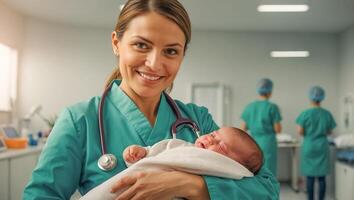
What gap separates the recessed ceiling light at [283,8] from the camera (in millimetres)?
4548

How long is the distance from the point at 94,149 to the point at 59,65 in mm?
5011

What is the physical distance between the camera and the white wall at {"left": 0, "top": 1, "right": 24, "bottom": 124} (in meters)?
4.74

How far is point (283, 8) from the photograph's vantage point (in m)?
4.62

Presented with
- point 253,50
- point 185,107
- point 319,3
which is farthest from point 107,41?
point 185,107

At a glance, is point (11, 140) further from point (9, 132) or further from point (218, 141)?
point (218, 141)

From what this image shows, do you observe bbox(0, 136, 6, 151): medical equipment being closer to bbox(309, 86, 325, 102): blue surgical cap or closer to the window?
the window

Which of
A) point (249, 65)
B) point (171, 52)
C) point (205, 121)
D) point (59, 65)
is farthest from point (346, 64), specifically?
point (171, 52)

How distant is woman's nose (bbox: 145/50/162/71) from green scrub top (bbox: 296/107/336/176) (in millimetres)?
3558

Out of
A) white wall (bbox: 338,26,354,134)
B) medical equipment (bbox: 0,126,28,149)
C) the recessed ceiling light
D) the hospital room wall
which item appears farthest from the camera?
the hospital room wall

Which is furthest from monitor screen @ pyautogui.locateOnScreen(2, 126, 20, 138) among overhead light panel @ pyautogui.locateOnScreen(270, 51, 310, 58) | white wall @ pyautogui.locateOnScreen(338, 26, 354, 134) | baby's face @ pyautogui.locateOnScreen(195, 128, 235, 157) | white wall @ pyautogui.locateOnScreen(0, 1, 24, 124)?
white wall @ pyautogui.locateOnScreen(338, 26, 354, 134)

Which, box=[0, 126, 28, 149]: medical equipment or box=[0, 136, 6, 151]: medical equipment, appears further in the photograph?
box=[0, 126, 28, 149]: medical equipment

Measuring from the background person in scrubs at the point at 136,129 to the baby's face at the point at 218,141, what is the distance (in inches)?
1.9

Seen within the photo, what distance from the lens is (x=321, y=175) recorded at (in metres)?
4.29

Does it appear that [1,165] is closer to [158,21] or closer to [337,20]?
[158,21]
